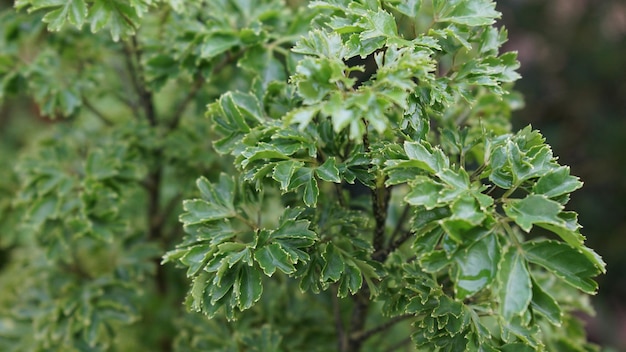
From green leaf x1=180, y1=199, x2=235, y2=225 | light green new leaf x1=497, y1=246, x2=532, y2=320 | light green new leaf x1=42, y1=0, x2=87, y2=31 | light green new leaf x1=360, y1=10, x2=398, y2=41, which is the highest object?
light green new leaf x1=360, y1=10, x2=398, y2=41

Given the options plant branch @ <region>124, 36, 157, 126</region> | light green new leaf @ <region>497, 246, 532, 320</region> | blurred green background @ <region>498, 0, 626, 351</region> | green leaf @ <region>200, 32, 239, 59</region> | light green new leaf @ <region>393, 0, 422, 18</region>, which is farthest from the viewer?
blurred green background @ <region>498, 0, 626, 351</region>

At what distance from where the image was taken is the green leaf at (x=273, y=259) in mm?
896

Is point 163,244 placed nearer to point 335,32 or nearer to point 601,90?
point 335,32

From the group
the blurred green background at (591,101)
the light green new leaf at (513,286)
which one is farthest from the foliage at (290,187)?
the blurred green background at (591,101)

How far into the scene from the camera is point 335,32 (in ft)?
2.93

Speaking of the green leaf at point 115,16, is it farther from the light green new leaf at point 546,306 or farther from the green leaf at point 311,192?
the light green new leaf at point 546,306

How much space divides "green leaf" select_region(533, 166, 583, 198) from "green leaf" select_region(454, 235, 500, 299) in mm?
105

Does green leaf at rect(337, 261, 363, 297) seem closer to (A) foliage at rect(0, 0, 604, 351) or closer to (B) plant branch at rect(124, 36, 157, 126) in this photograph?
(A) foliage at rect(0, 0, 604, 351)

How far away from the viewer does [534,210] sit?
0.78 meters

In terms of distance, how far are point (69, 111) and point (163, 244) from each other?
451mm

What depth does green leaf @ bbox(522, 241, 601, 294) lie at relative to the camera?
78 cm

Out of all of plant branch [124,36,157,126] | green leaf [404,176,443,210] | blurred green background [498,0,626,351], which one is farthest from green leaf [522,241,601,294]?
blurred green background [498,0,626,351]

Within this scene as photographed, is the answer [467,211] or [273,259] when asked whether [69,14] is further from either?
[467,211]

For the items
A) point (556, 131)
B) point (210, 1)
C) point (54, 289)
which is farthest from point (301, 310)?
point (556, 131)
